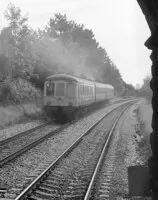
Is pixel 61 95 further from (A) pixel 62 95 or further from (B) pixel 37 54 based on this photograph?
(B) pixel 37 54

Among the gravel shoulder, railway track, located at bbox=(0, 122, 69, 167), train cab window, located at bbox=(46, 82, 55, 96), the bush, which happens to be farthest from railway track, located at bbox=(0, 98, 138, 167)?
the bush

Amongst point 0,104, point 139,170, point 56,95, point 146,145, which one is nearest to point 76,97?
point 56,95

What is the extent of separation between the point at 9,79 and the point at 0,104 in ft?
7.00

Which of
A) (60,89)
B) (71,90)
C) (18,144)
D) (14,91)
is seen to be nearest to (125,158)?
Answer: (18,144)

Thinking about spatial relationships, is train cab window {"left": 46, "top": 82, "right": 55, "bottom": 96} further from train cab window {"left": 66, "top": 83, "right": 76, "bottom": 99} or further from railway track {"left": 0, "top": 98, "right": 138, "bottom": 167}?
railway track {"left": 0, "top": 98, "right": 138, "bottom": 167}

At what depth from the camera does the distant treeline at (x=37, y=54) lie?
85.3 feet

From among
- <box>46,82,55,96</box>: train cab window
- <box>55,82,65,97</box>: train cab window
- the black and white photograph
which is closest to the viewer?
the black and white photograph

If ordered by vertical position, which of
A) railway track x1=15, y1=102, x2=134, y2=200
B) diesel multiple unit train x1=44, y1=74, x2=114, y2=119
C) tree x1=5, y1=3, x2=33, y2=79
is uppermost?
tree x1=5, y1=3, x2=33, y2=79

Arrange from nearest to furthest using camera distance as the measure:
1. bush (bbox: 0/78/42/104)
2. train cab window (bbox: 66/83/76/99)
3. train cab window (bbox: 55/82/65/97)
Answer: train cab window (bbox: 66/83/76/99) < train cab window (bbox: 55/82/65/97) < bush (bbox: 0/78/42/104)

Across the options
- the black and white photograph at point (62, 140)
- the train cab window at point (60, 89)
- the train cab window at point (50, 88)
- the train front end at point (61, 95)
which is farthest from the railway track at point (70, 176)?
the train cab window at point (50, 88)

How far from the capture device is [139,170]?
508 centimetres

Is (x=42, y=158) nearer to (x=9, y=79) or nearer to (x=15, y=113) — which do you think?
(x=15, y=113)

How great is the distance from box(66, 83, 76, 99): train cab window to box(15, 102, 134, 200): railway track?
8.94 metres

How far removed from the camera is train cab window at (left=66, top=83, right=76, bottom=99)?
2292 cm
